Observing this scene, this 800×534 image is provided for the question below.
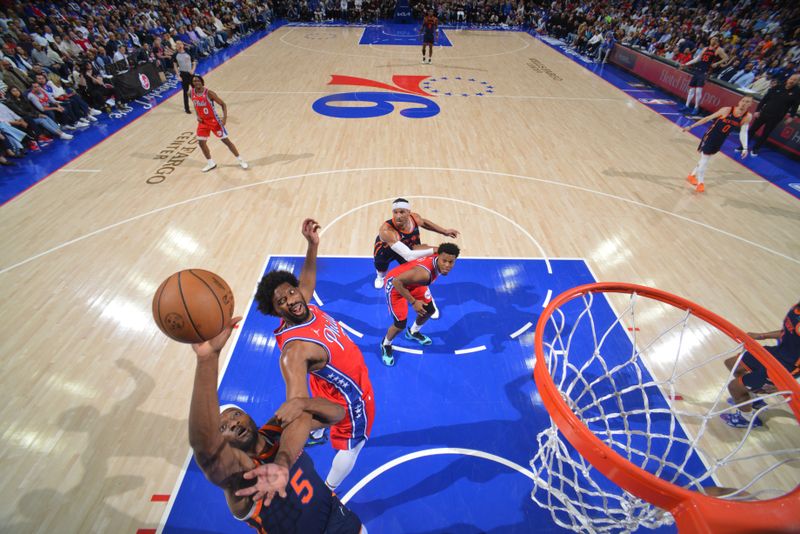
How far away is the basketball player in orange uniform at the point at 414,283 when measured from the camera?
3.66 m

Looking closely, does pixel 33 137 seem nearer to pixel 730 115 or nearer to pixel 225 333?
pixel 225 333

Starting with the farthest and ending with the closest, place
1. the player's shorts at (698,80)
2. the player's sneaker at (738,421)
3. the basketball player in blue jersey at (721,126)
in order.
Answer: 1. the player's shorts at (698,80)
2. the basketball player in blue jersey at (721,126)
3. the player's sneaker at (738,421)

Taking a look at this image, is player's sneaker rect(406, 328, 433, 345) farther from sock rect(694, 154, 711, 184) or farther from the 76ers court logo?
the 76ers court logo

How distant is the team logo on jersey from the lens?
1139cm

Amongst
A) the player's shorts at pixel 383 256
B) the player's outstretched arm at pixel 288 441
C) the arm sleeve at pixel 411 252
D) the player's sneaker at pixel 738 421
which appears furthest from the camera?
the player's shorts at pixel 383 256

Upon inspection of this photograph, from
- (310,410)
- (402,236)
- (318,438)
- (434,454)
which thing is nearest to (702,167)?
(402,236)

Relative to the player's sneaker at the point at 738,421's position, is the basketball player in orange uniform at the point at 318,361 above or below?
above

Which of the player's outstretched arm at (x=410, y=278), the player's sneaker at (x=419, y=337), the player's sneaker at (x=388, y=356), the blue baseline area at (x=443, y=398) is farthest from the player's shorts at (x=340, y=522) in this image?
the player's sneaker at (x=419, y=337)

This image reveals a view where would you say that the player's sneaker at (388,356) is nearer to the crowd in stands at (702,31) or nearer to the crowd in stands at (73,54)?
the crowd in stands at (73,54)

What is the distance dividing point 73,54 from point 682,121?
17153mm

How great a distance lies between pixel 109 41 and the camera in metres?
11.5

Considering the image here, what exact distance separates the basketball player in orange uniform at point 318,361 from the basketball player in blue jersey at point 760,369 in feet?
10.5

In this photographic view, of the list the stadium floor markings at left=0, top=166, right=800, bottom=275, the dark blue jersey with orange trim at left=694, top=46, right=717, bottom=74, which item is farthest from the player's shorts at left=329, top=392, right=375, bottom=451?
the dark blue jersey with orange trim at left=694, top=46, right=717, bottom=74

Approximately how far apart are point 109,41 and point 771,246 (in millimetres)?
16687
